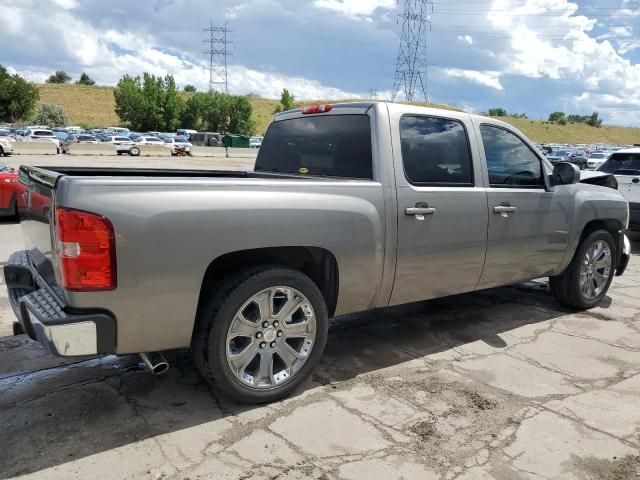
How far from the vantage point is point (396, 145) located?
12.6ft

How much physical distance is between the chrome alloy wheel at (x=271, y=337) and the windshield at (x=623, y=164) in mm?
9061

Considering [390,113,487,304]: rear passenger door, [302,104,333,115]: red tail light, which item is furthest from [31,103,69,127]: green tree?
[390,113,487,304]: rear passenger door

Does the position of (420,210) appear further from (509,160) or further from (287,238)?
(509,160)

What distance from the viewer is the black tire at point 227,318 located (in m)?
3.08

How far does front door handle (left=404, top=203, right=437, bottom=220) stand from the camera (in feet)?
12.5

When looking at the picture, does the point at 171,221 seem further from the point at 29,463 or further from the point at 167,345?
the point at 29,463

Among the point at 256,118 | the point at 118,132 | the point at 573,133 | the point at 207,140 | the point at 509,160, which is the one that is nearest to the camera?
the point at 509,160

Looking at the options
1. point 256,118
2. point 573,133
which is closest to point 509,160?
point 256,118

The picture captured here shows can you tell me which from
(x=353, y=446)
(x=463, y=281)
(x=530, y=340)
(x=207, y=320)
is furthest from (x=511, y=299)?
(x=207, y=320)

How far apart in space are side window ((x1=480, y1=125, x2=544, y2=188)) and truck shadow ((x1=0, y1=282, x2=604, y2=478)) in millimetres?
1394

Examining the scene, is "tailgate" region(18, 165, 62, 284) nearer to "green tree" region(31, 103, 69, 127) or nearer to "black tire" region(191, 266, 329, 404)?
"black tire" region(191, 266, 329, 404)

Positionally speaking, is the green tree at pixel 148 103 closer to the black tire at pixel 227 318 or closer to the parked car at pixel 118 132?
the parked car at pixel 118 132

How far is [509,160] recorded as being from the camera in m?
4.75

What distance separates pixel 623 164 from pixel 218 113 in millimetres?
86106
